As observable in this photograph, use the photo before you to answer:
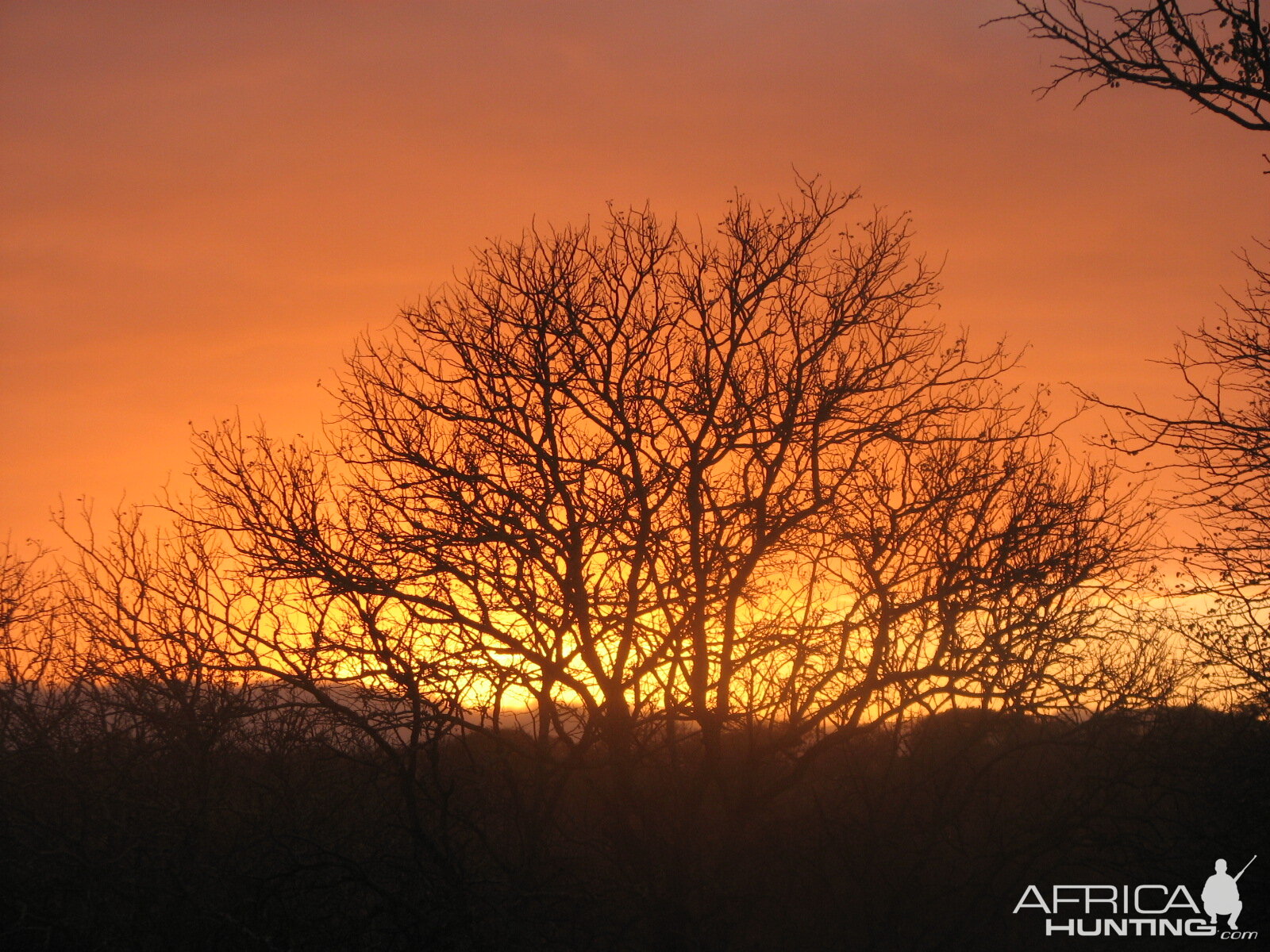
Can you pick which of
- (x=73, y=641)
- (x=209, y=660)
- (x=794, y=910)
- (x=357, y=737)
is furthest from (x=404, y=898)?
(x=73, y=641)

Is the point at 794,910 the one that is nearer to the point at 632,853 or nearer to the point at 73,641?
the point at 632,853

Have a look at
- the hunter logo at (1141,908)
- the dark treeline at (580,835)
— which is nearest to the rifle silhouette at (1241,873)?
the hunter logo at (1141,908)

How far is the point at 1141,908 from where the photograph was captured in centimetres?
1923

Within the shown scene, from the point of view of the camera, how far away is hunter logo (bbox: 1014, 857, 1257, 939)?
58.8 ft

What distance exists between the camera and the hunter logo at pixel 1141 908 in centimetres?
1792

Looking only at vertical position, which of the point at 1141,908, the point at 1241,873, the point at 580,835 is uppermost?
the point at 580,835

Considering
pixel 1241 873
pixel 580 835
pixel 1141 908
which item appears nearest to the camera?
pixel 580 835

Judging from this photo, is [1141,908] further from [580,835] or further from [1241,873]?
[580,835]

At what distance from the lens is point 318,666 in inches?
491

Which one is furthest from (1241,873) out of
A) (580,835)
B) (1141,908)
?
(580,835)

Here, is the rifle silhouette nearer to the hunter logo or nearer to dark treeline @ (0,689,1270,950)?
the hunter logo

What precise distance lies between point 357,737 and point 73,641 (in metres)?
11.4

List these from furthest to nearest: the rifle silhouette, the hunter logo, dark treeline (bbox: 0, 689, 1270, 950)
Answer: the hunter logo → the rifle silhouette → dark treeline (bbox: 0, 689, 1270, 950)

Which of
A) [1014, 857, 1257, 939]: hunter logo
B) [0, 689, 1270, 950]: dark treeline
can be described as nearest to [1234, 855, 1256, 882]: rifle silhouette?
[1014, 857, 1257, 939]: hunter logo
